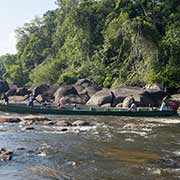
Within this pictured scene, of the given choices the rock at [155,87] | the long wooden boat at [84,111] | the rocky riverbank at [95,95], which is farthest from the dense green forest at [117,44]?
the long wooden boat at [84,111]

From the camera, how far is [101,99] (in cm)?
4597

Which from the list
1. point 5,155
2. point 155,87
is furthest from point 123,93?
point 5,155

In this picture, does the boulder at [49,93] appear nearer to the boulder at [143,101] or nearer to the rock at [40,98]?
the rock at [40,98]

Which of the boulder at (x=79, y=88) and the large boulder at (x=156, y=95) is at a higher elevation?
the boulder at (x=79, y=88)

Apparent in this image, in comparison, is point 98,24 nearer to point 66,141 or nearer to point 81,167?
point 66,141

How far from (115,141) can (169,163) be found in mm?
5985

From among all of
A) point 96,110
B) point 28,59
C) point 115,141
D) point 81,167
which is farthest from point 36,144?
point 28,59

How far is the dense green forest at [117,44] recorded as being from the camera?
5009 centimetres

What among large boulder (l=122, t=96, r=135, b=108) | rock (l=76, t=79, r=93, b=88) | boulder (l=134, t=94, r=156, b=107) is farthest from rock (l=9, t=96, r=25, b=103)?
boulder (l=134, t=94, r=156, b=107)

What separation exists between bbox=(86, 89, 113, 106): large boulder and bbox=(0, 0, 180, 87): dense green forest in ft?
19.8

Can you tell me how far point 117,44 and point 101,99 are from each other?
1378 centimetres

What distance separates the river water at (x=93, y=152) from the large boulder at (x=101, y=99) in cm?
1561

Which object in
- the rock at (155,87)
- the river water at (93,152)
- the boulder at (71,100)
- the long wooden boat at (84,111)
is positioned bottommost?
the river water at (93,152)

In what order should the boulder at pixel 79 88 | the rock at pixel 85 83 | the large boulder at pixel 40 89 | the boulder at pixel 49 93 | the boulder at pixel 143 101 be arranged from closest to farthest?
the boulder at pixel 143 101 → the boulder at pixel 79 88 → the boulder at pixel 49 93 → the rock at pixel 85 83 → the large boulder at pixel 40 89
